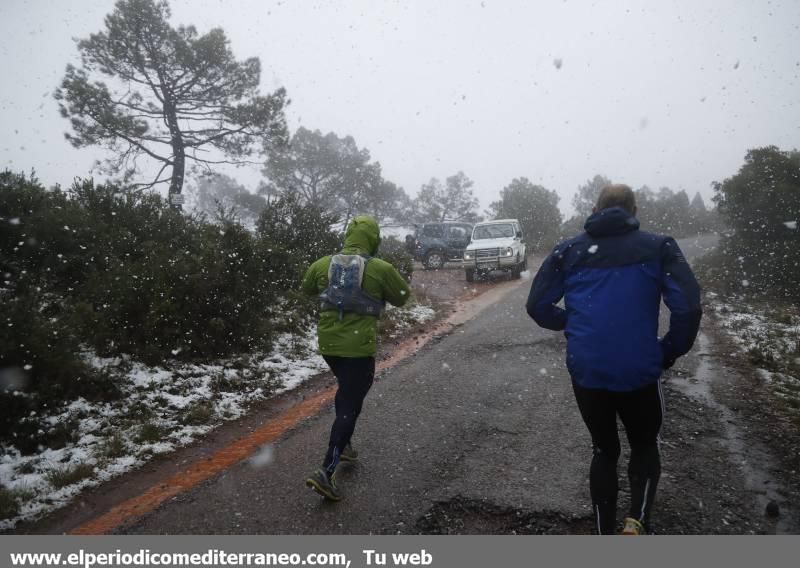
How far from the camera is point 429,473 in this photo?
3.46 meters

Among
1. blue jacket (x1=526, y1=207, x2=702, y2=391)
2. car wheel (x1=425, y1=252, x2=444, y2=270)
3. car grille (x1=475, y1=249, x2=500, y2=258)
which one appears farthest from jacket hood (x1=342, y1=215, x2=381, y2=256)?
car wheel (x1=425, y1=252, x2=444, y2=270)

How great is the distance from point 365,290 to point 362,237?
0.40 meters

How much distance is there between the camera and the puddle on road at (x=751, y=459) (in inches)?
115

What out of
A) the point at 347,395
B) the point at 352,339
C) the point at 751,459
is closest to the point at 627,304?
the point at 352,339

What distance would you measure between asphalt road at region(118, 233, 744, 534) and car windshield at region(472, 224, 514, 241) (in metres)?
11.9

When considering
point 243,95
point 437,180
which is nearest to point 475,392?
point 243,95

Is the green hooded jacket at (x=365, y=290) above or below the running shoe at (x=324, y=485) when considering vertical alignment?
above

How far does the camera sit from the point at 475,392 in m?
5.32

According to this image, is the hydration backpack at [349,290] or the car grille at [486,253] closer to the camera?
the hydration backpack at [349,290]

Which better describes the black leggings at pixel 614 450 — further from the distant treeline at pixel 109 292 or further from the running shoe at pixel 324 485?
the distant treeline at pixel 109 292

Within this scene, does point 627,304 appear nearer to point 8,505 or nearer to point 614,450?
point 614,450

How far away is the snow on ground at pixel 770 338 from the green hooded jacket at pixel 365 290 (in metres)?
4.28

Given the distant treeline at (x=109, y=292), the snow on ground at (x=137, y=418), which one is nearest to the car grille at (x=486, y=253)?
the distant treeline at (x=109, y=292)

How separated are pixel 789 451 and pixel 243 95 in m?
19.6
